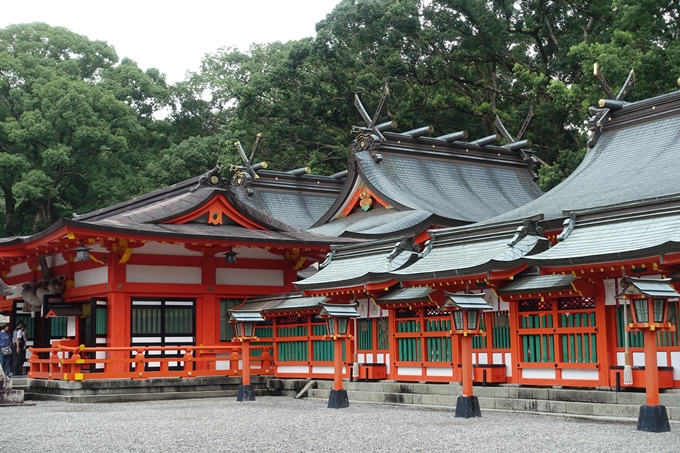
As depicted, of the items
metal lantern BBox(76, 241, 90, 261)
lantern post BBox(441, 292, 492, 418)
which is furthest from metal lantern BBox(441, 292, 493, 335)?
metal lantern BBox(76, 241, 90, 261)

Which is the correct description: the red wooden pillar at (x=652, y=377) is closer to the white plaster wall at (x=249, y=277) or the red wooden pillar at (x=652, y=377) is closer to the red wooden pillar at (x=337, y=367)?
the red wooden pillar at (x=337, y=367)

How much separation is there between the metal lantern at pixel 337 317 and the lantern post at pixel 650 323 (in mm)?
6152

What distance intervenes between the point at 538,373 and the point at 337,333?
3.83 m

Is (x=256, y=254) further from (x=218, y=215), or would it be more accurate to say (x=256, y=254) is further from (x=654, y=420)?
(x=654, y=420)

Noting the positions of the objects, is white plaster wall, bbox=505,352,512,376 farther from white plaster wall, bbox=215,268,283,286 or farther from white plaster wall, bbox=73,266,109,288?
white plaster wall, bbox=73,266,109,288

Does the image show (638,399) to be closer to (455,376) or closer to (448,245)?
(455,376)

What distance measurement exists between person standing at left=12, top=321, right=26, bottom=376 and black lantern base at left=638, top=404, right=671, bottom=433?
17.4 m

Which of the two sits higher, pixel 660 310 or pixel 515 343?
pixel 660 310

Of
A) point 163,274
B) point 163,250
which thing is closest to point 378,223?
point 163,250

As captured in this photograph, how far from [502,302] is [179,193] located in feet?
38.3

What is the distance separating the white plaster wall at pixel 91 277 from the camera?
22.5 meters

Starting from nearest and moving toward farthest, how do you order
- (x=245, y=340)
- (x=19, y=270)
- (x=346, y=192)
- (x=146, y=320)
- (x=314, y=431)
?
(x=314, y=431) < (x=245, y=340) < (x=146, y=320) < (x=19, y=270) < (x=346, y=192)

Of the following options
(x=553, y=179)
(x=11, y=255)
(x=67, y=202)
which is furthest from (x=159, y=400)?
(x=67, y=202)

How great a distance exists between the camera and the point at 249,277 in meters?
24.4
